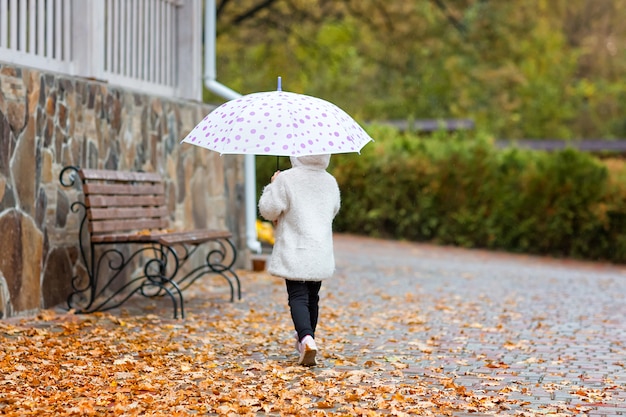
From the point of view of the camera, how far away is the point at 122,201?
8602 mm

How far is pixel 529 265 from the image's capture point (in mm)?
15055

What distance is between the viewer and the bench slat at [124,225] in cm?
800

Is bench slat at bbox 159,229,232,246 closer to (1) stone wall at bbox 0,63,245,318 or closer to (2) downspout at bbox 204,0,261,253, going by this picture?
(1) stone wall at bbox 0,63,245,318

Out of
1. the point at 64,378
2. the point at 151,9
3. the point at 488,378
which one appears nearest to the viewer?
the point at 64,378

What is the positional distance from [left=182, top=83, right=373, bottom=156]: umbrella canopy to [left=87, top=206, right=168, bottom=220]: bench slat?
6.33 feet

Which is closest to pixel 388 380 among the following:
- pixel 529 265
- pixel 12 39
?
pixel 12 39

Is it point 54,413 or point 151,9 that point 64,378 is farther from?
point 151,9

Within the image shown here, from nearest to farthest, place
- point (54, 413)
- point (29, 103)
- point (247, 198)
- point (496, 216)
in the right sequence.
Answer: point (54, 413), point (29, 103), point (247, 198), point (496, 216)

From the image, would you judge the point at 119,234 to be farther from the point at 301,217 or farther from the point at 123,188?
the point at 301,217

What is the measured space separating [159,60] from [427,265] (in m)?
5.06

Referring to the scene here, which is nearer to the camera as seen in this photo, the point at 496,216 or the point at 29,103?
the point at 29,103

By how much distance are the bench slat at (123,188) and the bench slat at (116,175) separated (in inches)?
2.2

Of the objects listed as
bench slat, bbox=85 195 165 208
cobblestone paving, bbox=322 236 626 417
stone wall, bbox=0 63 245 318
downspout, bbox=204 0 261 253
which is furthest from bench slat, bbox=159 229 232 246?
downspout, bbox=204 0 261 253

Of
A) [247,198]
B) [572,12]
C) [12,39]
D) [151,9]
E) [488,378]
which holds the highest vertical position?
[572,12]
